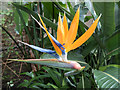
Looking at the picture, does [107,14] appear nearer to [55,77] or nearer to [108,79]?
[108,79]

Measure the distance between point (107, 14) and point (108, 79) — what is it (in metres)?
0.28

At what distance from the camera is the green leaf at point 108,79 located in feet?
1.38

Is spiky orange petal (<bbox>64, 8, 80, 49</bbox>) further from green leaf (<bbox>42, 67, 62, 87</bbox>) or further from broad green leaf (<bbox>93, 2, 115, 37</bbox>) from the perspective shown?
green leaf (<bbox>42, 67, 62, 87</bbox>)

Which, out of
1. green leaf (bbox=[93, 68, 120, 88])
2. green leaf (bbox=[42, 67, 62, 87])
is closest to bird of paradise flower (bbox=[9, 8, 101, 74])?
green leaf (bbox=[93, 68, 120, 88])

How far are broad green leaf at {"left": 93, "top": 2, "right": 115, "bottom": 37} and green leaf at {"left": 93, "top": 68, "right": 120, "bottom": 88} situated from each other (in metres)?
0.18

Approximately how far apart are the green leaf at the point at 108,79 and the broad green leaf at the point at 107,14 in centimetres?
18

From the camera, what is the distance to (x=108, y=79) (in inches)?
17.6

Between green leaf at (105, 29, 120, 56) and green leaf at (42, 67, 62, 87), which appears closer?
green leaf at (105, 29, 120, 56)

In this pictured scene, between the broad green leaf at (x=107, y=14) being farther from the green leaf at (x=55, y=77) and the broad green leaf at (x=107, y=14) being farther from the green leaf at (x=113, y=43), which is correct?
the green leaf at (x=55, y=77)

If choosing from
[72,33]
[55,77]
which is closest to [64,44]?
[72,33]

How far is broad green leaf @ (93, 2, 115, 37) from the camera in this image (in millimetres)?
487

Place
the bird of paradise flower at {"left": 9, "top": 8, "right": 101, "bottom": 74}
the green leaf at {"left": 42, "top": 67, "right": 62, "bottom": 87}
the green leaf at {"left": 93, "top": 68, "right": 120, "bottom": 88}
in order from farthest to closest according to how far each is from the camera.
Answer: the green leaf at {"left": 42, "top": 67, "right": 62, "bottom": 87}, the green leaf at {"left": 93, "top": 68, "right": 120, "bottom": 88}, the bird of paradise flower at {"left": 9, "top": 8, "right": 101, "bottom": 74}

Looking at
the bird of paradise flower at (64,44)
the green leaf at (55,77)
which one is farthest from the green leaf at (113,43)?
the green leaf at (55,77)

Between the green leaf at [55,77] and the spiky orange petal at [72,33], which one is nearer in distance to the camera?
the spiky orange petal at [72,33]
